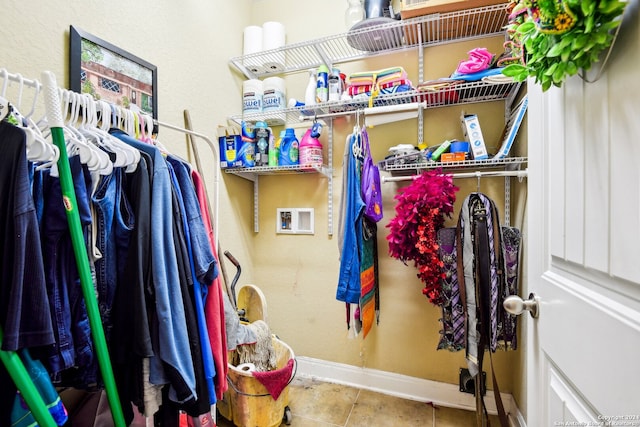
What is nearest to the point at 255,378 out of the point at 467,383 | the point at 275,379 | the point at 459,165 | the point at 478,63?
the point at 275,379

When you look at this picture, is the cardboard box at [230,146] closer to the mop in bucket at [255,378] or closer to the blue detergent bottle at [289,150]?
the blue detergent bottle at [289,150]

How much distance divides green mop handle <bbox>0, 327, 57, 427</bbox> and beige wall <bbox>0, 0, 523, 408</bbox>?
124 cm

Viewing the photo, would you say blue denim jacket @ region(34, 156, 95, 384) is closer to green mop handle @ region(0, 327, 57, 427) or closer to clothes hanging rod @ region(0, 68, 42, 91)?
green mop handle @ region(0, 327, 57, 427)

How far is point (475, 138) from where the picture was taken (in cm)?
158

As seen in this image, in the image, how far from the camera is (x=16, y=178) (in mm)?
659

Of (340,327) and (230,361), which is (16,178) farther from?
(340,327)

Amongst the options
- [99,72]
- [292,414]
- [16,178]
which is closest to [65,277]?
[16,178]

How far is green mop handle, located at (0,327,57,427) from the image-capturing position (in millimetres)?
627

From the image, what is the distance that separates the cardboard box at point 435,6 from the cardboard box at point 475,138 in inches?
21.7

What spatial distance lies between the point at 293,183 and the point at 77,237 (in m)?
1.53

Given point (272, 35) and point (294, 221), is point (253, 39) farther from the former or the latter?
point (294, 221)

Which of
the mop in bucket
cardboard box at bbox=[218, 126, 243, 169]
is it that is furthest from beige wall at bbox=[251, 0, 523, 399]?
the mop in bucket

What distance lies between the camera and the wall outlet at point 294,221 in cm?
217

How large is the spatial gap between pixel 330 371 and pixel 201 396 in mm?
1377
